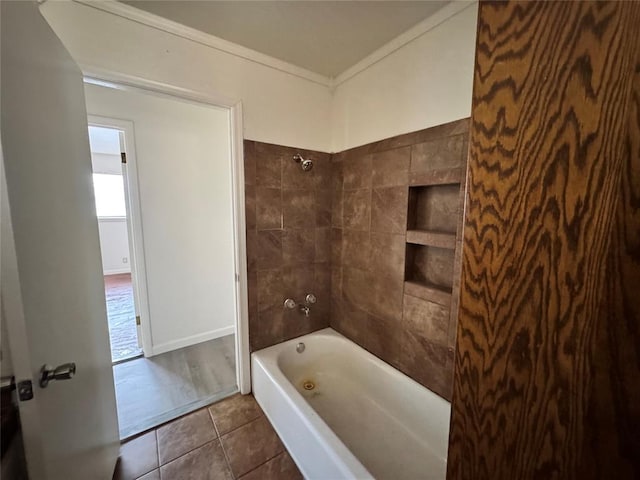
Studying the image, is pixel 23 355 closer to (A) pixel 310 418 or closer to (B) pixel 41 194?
(B) pixel 41 194

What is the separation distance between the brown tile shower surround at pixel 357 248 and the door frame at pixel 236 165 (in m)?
0.06

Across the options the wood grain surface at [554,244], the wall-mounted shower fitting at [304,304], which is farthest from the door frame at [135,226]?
the wood grain surface at [554,244]

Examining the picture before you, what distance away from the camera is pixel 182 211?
2496mm

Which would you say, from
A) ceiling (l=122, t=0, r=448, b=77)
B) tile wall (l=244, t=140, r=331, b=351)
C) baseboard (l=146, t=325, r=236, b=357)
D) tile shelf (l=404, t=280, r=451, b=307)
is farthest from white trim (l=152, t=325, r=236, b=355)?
ceiling (l=122, t=0, r=448, b=77)

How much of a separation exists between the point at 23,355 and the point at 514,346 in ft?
3.94

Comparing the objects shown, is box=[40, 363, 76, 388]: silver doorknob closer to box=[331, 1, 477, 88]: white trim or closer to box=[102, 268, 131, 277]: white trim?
box=[331, 1, 477, 88]: white trim

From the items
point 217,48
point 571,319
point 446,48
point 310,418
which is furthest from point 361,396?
point 217,48

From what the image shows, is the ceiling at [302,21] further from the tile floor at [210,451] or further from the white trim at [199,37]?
the tile floor at [210,451]

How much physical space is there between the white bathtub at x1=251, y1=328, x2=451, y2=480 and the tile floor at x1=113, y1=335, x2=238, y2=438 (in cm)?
45

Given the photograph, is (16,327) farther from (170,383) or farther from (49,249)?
(170,383)

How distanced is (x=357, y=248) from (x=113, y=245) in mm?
5932

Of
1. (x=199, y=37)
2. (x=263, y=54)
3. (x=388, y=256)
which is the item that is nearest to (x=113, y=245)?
(x=199, y=37)

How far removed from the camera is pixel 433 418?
1485mm

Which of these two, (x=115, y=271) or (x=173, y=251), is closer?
(x=173, y=251)
